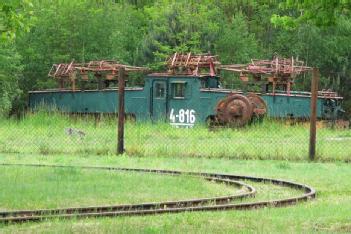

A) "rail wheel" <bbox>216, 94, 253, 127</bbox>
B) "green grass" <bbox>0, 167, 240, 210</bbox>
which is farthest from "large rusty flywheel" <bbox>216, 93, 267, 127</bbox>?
"green grass" <bbox>0, 167, 240, 210</bbox>

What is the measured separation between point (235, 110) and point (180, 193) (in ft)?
62.6

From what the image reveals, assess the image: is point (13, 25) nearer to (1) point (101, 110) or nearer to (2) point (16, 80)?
(1) point (101, 110)

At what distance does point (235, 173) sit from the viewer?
46.6 ft

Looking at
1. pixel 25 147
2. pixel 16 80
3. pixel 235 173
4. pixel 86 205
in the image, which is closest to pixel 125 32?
pixel 16 80

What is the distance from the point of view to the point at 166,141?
20.7m

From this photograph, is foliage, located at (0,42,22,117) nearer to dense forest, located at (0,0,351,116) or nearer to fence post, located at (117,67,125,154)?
dense forest, located at (0,0,351,116)

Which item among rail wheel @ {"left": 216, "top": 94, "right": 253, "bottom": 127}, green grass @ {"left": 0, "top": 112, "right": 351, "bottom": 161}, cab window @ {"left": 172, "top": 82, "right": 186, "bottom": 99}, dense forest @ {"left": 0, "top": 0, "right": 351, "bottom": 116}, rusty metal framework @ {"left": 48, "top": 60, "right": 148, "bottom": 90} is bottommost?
green grass @ {"left": 0, "top": 112, "right": 351, "bottom": 161}

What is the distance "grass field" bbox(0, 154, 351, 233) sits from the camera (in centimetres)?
812

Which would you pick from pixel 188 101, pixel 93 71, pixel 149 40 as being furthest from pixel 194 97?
pixel 149 40

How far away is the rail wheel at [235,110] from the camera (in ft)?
98.3

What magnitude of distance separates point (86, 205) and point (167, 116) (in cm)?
2224

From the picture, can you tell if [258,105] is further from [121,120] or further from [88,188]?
[88,188]

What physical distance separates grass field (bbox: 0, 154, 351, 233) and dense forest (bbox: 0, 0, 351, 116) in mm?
20684

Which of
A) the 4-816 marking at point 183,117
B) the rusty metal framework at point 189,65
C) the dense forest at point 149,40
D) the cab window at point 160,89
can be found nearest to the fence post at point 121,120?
the 4-816 marking at point 183,117
